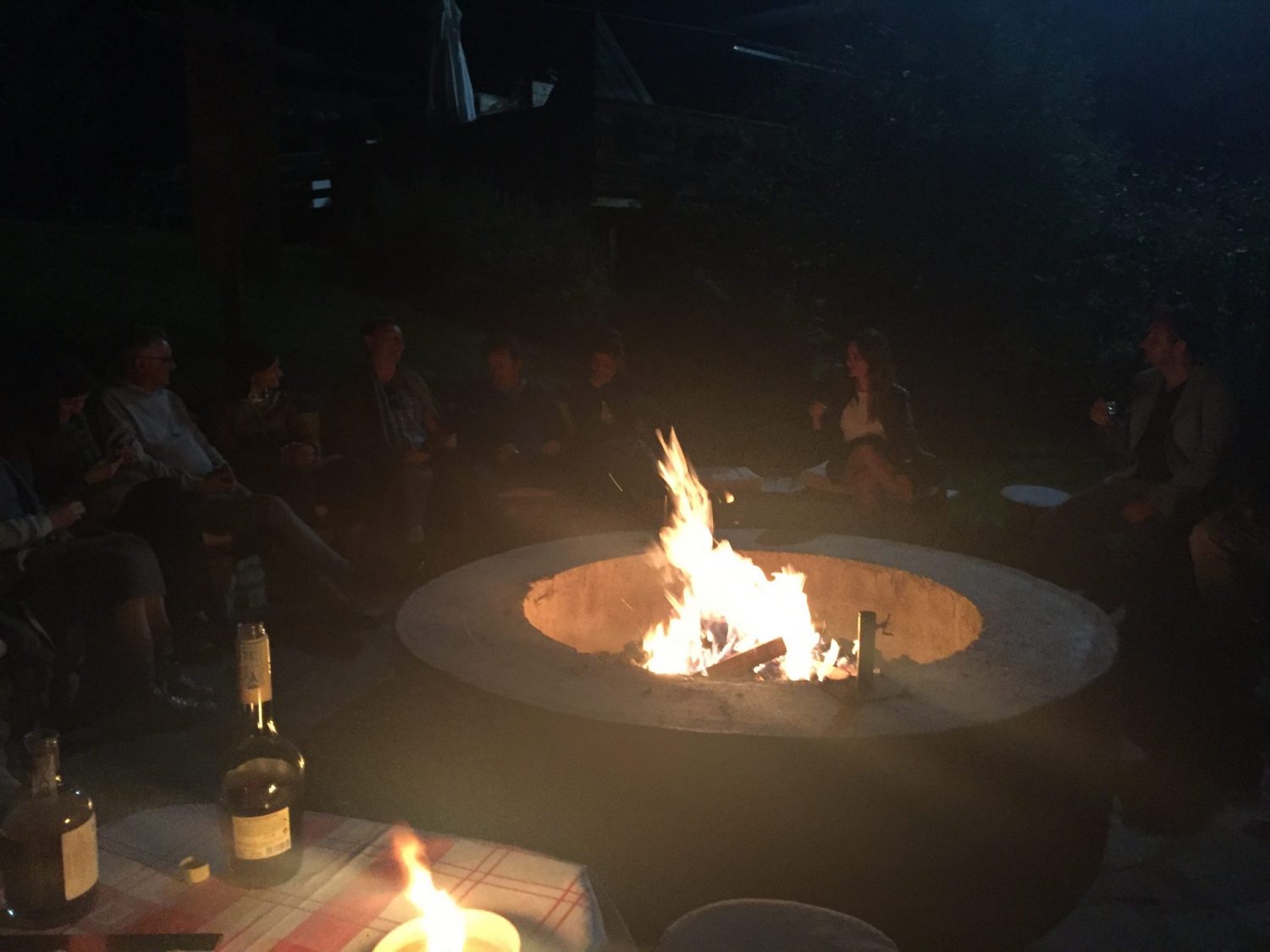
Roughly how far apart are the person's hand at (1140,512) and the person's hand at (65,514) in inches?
193

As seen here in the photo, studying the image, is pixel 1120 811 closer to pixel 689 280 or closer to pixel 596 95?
pixel 689 280

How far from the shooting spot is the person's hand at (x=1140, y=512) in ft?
16.3

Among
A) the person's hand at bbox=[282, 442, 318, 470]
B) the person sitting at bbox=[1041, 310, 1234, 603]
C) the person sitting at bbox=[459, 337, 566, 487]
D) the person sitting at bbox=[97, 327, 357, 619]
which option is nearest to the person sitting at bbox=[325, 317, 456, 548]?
the person sitting at bbox=[459, 337, 566, 487]

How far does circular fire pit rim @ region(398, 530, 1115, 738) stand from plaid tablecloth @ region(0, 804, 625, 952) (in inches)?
27.4

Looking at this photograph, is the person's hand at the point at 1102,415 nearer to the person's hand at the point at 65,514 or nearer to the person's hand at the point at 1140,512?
the person's hand at the point at 1140,512

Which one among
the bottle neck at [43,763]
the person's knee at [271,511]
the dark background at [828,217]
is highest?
the dark background at [828,217]

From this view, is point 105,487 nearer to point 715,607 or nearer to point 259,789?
point 715,607

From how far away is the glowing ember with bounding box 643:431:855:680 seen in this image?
12.2ft

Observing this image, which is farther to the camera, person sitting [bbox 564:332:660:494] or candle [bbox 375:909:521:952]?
person sitting [bbox 564:332:660:494]

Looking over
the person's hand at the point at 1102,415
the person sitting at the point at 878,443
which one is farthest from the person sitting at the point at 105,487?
the person's hand at the point at 1102,415

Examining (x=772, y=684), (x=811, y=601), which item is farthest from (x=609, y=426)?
(x=772, y=684)

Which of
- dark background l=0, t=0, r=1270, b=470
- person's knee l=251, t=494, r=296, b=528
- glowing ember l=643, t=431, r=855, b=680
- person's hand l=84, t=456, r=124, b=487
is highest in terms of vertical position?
dark background l=0, t=0, r=1270, b=470

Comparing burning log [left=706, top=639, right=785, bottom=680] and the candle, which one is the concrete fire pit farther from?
the candle

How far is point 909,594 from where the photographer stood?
3783mm
